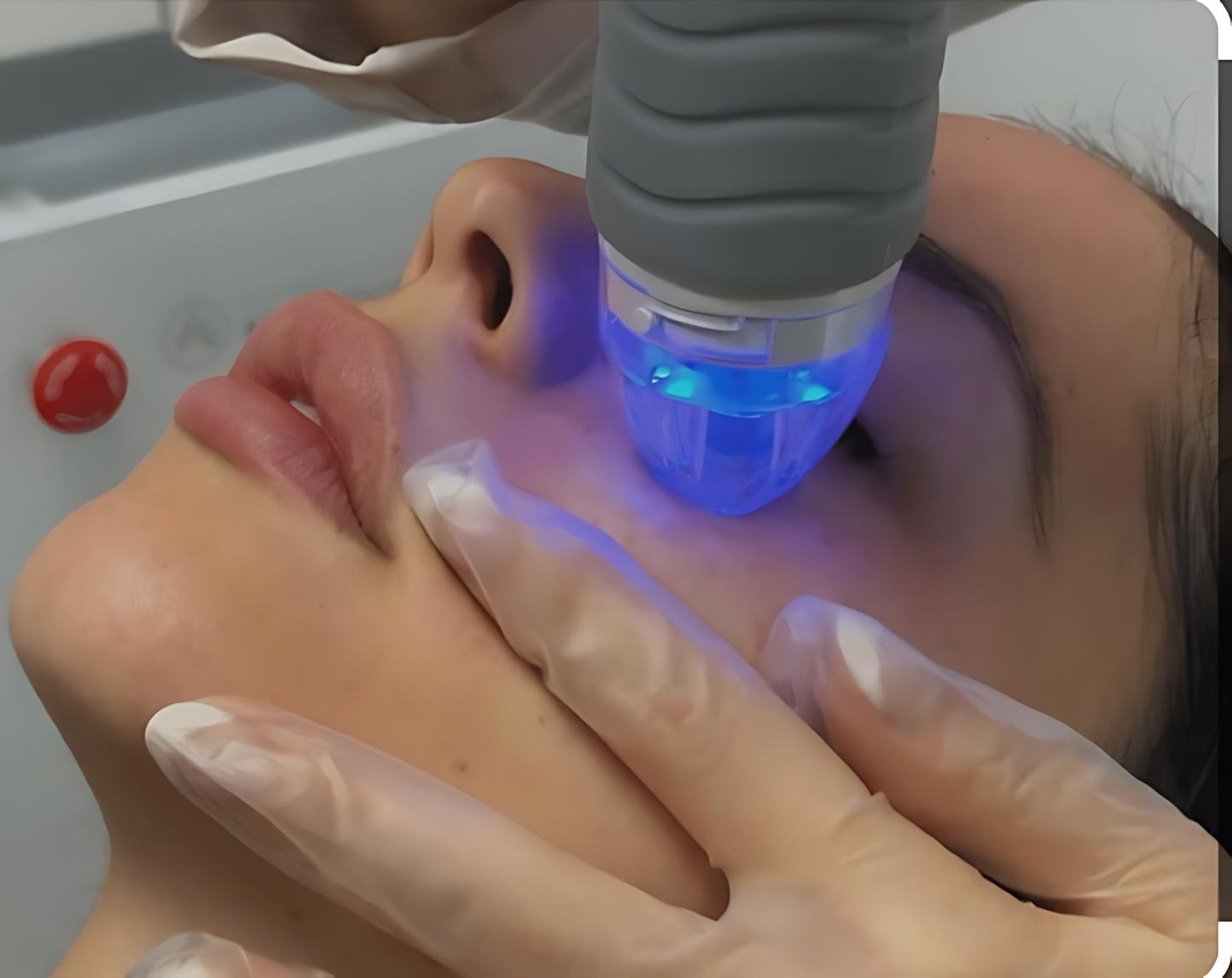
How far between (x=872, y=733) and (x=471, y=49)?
1.46 ft

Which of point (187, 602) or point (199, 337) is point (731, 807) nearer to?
point (187, 602)

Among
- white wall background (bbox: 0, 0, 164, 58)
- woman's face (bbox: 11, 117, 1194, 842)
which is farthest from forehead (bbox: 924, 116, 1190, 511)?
white wall background (bbox: 0, 0, 164, 58)

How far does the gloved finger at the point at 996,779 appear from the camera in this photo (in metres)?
0.61

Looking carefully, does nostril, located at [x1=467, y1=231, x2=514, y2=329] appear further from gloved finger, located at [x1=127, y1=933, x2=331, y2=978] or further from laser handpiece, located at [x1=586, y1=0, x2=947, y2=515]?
gloved finger, located at [x1=127, y1=933, x2=331, y2=978]

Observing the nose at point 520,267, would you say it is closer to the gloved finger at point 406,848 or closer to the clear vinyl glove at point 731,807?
the clear vinyl glove at point 731,807

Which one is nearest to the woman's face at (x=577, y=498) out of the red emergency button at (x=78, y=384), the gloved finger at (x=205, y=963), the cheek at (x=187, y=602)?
the cheek at (x=187, y=602)

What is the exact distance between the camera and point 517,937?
57cm

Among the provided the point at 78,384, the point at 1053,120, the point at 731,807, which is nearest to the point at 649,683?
the point at 731,807

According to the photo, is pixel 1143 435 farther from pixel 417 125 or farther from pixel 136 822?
pixel 417 125

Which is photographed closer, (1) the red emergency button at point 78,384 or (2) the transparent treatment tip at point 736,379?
(2) the transparent treatment tip at point 736,379

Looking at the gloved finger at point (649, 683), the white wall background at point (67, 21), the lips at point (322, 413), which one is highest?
the white wall background at point (67, 21)

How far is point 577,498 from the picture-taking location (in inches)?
25.0

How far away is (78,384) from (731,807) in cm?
80

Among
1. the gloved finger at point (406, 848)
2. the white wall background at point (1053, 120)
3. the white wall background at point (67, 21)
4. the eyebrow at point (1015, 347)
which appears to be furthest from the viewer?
the white wall background at point (1053, 120)
